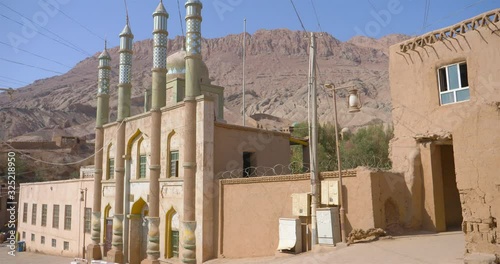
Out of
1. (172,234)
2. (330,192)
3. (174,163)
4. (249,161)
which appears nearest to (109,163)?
(174,163)

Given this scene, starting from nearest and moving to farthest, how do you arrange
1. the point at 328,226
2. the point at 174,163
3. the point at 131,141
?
the point at 328,226, the point at 174,163, the point at 131,141

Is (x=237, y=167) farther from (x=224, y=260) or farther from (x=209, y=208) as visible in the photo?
(x=224, y=260)

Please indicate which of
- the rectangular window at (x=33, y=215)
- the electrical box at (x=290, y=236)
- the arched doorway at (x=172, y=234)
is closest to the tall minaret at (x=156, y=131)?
the arched doorway at (x=172, y=234)

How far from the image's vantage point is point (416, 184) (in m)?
15.0

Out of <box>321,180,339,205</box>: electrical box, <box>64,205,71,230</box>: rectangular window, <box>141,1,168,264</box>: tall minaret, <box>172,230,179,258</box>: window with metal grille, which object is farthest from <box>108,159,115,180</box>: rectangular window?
<box>321,180,339,205</box>: electrical box

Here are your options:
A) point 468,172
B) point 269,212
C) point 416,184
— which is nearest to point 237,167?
point 269,212

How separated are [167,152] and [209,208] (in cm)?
397

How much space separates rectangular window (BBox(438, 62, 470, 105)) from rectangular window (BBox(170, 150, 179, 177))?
11857 millimetres

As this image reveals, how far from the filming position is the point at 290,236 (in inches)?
573

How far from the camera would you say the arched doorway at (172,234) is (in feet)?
63.2

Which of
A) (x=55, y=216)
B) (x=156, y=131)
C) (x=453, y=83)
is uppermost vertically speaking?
(x=453, y=83)

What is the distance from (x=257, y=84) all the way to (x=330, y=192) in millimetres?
101054

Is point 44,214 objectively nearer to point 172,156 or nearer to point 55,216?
point 55,216

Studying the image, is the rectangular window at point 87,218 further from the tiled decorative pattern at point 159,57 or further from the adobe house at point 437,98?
the adobe house at point 437,98
